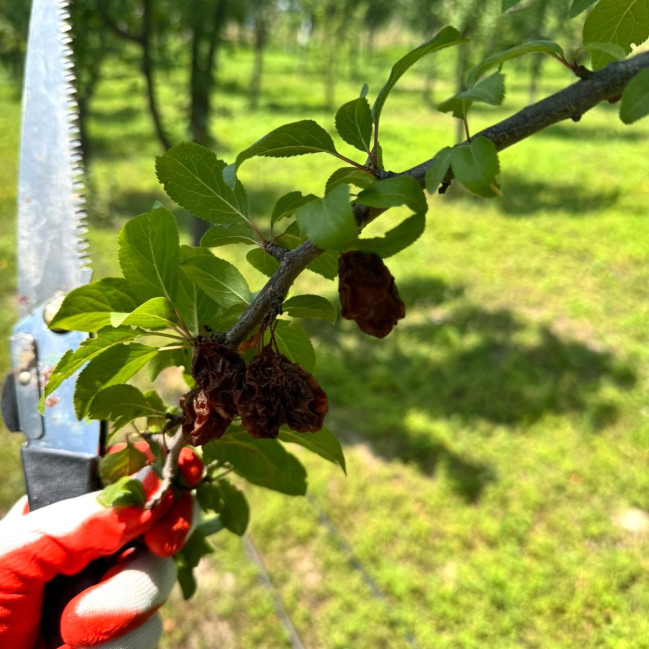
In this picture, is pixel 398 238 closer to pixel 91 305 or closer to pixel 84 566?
pixel 91 305

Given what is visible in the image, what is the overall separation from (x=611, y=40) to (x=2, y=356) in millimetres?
4498

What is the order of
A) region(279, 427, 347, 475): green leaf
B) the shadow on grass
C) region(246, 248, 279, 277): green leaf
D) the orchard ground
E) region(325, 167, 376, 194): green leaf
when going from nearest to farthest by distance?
region(325, 167, 376, 194): green leaf, region(246, 248, 279, 277): green leaf, region(279, 427, 347, 475): green leaf, the orchard ground, the shadow on grass

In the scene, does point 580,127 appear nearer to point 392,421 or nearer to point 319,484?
point 392,421

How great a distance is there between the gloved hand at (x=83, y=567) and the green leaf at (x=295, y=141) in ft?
1.92

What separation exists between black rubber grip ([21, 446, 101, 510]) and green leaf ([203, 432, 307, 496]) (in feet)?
0.78

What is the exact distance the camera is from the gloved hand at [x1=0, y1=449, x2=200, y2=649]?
916 mm

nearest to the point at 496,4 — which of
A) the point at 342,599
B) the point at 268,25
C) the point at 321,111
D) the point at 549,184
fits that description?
the point at 549,184

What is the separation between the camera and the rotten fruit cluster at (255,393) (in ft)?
2.25

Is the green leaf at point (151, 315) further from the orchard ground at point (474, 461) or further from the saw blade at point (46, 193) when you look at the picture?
the orchard ground at point (474, 461)

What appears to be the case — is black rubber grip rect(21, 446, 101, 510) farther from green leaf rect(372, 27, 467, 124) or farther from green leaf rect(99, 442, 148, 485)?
green leaf rect(372, 27, 467, 124)

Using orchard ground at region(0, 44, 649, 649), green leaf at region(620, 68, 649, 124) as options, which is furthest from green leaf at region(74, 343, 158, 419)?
orchard ground at region(0, 44, 649, 649)

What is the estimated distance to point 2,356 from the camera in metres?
4.38

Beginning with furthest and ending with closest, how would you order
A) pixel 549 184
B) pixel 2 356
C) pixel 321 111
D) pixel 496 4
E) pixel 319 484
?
pixel 321 111 < pixel 496 4 < pixel 549 184 < pixel 2 356 < pixel 319 484

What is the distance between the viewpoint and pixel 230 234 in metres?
0.72
